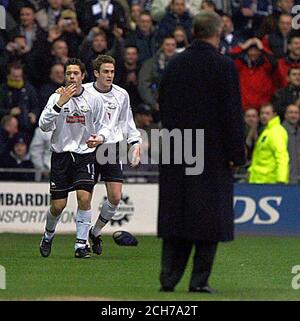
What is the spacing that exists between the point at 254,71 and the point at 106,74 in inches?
263

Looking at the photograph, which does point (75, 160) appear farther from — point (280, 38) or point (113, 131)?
point (280, 38)

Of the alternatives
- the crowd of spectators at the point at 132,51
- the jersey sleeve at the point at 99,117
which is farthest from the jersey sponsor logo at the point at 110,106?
the crowd of spectators at the point at 132,51

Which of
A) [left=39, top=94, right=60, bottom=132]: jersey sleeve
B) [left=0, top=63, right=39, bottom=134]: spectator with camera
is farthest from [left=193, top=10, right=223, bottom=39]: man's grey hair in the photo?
[left=0, top=63, right=39, bottom=134]: spectator with camera

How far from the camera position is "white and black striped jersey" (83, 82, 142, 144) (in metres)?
17.4

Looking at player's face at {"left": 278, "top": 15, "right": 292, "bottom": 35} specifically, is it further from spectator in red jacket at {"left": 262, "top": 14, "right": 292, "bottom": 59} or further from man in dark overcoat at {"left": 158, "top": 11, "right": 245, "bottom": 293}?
man in dark overcoat at {"left": 158, "top": 11, "right": 245, "bottom": 293}

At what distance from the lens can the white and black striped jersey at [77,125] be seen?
55.6 ft

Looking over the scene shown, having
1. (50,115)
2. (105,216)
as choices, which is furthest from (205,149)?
(105,216)

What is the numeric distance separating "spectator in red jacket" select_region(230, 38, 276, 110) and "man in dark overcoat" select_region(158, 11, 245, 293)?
11.1 metres

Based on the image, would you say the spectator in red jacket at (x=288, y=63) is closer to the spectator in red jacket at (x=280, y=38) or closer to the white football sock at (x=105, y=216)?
the spectator in red jacket at (x=280, y=38)

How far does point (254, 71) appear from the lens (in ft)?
76.8

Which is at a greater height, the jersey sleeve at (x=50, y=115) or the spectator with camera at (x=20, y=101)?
the spectator with camera at (x=20, y=101)

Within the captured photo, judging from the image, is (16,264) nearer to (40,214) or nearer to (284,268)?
(284,268)

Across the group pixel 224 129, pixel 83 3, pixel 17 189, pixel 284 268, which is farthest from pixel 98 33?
pixel 224 129

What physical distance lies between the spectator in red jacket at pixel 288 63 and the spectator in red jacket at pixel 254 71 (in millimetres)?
141
